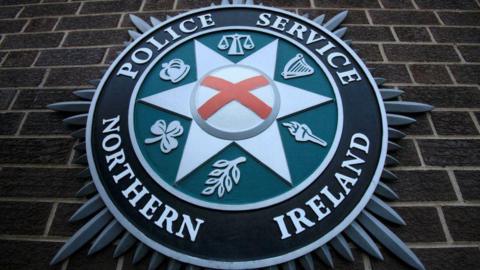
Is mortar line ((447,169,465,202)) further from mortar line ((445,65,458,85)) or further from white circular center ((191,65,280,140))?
white circular center ((191,65,280,140))

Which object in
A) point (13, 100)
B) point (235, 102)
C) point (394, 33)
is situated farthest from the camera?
point (394, 33)

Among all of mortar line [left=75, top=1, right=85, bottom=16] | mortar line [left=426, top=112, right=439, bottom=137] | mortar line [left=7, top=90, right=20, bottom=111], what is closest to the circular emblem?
mortar line [left=426, top=112, right=439, bottom=137]

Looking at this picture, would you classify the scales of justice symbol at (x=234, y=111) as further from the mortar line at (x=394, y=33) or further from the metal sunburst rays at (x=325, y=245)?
the mortar line at (x=394, y=33)

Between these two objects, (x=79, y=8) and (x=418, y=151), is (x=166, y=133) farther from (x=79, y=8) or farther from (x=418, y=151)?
(x=79, y=8)

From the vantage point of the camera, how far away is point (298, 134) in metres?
1.30

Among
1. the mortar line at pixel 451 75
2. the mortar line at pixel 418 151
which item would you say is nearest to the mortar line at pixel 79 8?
the mortar line at pixel 418 151

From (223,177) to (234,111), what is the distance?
0.29 m

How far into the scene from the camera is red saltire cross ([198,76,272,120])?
1349mm

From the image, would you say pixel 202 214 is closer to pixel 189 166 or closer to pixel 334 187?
pixel 189 166

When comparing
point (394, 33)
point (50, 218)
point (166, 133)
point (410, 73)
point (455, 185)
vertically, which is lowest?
point (50, 218)

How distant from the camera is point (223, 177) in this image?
48.2 inches

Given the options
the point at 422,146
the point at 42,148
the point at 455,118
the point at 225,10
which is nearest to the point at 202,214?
the point at 42,148

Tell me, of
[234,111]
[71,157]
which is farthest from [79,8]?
[234,111]

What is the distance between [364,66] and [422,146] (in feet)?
1.40
